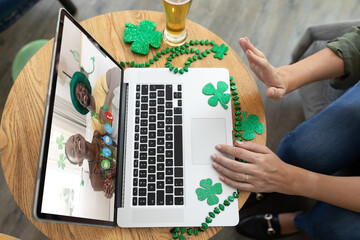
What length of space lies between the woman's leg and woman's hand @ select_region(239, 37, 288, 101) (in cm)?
22

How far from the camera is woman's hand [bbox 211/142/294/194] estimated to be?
825 mm

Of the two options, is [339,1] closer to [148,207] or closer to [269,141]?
[269,141]

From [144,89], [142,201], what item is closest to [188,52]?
[144,89]

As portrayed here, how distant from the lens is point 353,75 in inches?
35.9

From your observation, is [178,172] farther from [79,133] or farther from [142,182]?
[79,133]

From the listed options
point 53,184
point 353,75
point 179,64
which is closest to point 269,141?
point 353,75

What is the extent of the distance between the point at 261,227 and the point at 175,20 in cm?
105

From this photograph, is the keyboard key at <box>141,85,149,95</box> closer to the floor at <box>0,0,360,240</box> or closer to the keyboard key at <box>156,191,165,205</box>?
the keyboard key at <box>156,191,165,205</box>

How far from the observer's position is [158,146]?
874 millimetres

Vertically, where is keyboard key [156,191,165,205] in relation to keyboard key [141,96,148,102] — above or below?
below

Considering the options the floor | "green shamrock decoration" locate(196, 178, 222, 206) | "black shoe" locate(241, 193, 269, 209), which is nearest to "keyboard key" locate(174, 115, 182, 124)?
"green shamrock decoration" locate(196, 178, 222, 206)

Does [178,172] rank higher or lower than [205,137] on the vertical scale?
lower

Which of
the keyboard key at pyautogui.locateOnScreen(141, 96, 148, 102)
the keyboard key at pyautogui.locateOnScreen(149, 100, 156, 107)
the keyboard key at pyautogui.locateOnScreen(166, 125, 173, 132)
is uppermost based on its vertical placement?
the keyboard key at pyautogui.locateOnScreen(141, 96, 148, 102)

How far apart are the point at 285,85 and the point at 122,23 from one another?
623mm
